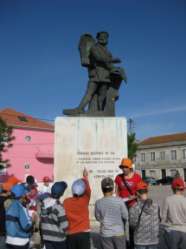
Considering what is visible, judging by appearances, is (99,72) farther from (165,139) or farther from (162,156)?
(165,139)

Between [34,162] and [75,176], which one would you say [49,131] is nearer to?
[34,162]

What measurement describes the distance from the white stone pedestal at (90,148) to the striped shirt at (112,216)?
3390mm

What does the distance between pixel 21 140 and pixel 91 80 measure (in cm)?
3758

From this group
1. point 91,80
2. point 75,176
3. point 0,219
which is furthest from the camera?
point 91,80

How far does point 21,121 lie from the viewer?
4775 centimetres

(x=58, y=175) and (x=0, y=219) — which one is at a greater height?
(x=58, y=175)

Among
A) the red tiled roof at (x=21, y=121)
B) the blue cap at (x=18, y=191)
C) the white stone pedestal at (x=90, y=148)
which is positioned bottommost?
the blue cap at (x=18, y=191)

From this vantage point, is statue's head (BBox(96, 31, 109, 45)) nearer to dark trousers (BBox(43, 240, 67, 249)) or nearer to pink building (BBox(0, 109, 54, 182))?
dark trousers (BBox(43, 240, 67, 249))

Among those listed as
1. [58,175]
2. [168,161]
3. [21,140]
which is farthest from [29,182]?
[168,161]

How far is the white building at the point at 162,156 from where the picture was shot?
6862 centimetres

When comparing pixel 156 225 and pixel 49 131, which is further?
pixel 49 131

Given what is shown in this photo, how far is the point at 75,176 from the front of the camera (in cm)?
796

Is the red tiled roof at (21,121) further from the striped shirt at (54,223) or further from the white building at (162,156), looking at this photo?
the striped shirt at (54,223)

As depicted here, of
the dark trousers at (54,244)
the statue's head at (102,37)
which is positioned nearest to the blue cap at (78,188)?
the dark trousers at (54,244)
